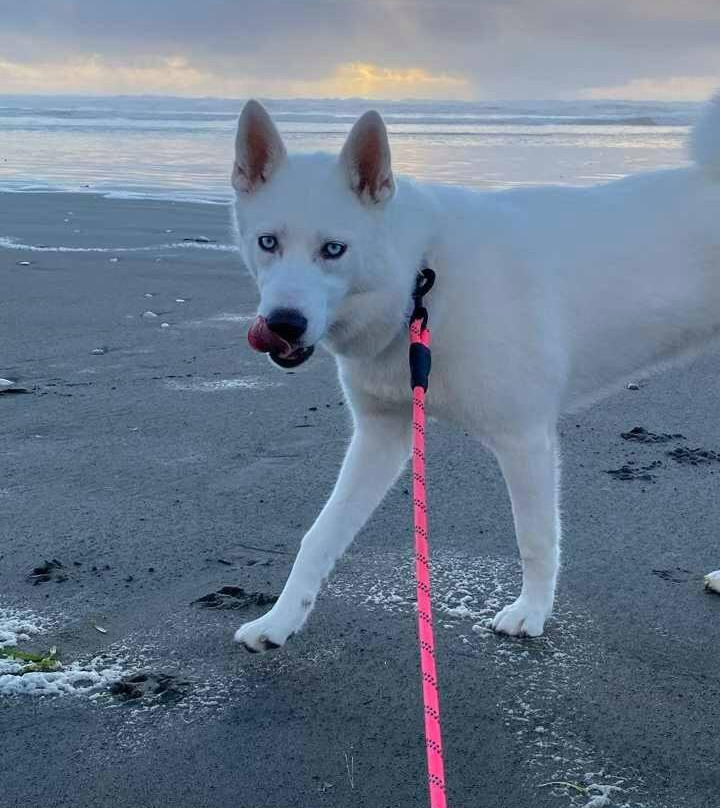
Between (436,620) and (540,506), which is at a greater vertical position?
(540,506)

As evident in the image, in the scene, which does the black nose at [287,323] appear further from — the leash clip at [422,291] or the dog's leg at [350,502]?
the dog's leg at [350,502]

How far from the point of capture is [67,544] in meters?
3.28

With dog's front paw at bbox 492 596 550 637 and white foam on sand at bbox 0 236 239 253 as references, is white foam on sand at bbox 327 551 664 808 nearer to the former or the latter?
dog's front paw at bbox 492 596 550 637

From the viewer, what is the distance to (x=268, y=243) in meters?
2.45

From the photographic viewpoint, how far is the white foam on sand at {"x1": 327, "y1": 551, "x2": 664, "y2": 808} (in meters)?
2.19

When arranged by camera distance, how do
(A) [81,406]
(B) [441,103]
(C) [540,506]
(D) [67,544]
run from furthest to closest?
(B) [441,103]
(A) [81,406]
(D) [67,544]
(C) [540,506]

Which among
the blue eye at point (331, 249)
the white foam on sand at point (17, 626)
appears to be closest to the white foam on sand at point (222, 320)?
the white foam on sand at point (17, 626)

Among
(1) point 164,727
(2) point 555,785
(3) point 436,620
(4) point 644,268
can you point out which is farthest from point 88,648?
(4) point 644,268

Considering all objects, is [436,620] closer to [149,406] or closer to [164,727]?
[164,727]

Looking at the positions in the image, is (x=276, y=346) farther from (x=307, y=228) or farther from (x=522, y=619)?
(x=522, y=619)

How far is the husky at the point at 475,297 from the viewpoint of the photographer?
2463 mm

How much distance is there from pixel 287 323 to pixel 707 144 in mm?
1672

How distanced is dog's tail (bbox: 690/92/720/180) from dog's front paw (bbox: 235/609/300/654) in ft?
5.98

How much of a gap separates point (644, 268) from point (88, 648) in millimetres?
1821
